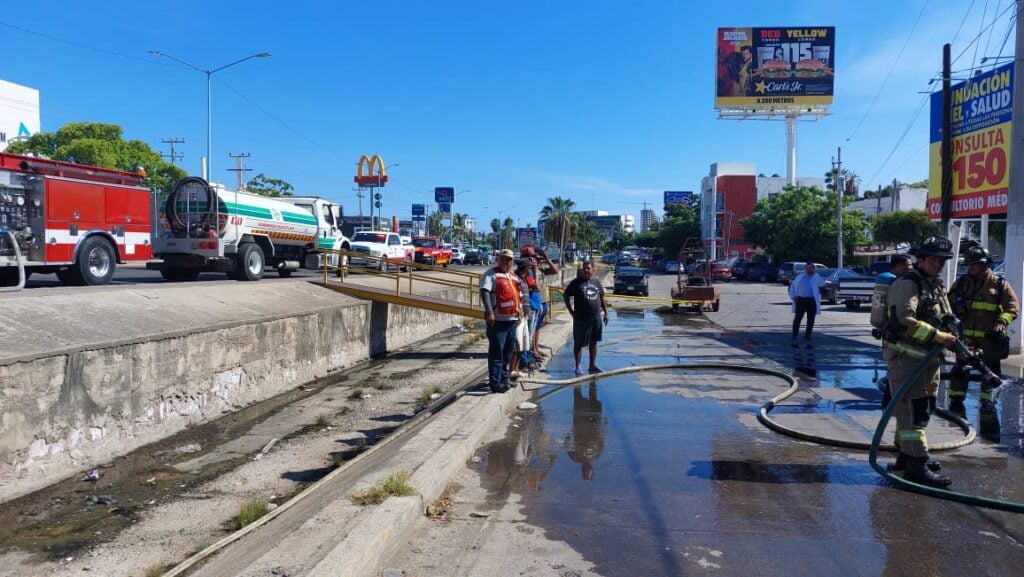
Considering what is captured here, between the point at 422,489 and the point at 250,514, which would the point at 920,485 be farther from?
the point at 250,514

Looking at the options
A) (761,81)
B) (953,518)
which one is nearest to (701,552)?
(953,518)

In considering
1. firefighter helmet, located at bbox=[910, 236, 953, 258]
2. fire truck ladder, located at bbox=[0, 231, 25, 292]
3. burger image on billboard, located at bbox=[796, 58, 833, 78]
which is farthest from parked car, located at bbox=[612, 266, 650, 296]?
burger image on billboard, located at bbox=[796, 58, 833, 78]

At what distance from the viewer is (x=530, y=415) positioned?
26.6 feet

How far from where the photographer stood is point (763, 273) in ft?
169

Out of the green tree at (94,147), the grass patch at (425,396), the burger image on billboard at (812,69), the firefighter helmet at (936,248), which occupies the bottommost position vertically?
the grass patch at (425,396)

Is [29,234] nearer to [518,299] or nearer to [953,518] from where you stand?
[518,299]

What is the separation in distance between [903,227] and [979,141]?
41.3 metres

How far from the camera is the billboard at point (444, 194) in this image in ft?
310

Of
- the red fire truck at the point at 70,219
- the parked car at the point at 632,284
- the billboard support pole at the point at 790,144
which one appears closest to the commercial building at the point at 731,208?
the billboard support pole at the point at 790,144

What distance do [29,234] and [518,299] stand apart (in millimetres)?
8486

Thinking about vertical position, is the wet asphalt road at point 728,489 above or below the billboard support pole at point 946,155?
below

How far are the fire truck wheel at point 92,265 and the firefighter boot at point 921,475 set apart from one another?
12.6m

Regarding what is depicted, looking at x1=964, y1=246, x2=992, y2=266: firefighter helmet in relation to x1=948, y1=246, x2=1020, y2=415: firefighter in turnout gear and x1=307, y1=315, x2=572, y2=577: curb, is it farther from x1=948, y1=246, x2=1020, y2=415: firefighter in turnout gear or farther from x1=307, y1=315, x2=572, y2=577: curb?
x1=307, y1=315, x2=572, y2=577: curb

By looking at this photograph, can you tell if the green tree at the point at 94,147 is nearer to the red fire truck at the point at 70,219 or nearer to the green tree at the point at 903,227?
the red fire truck at the point at 70,219
